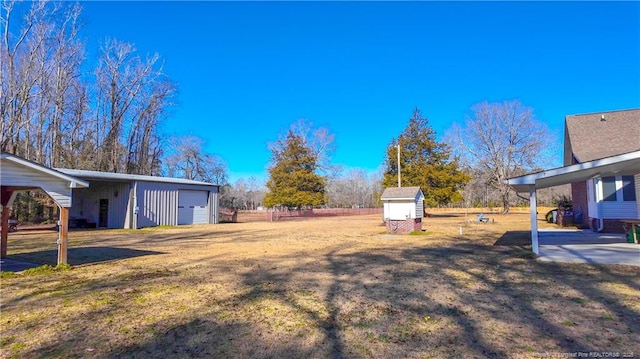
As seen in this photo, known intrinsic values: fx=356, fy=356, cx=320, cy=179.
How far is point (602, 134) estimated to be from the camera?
53.9 feet

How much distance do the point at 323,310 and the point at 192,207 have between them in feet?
72.7

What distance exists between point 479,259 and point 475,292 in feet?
11.1

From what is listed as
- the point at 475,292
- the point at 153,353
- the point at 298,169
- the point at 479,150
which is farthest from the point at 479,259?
the point at 479,150

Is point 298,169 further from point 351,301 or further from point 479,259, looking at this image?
point 351,301

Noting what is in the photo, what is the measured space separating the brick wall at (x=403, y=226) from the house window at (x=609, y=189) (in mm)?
7184

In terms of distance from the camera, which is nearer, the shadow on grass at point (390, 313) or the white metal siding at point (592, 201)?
the shadow on grass at point (390, 313)

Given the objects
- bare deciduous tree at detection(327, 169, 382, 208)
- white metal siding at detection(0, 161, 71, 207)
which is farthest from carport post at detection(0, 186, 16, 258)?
bare deciduous tree at detection(327, 169, 382, 208)

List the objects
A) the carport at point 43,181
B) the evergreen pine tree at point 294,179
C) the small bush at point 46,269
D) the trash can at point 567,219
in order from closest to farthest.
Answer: the carport at point 43,181, the small bush at point 46,269, the trash can at point 567,219, the evergreen pine tree at point 294,179

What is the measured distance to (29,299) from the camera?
5.36 m

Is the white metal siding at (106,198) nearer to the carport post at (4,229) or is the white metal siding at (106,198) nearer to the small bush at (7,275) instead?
the carport post at (4,229)

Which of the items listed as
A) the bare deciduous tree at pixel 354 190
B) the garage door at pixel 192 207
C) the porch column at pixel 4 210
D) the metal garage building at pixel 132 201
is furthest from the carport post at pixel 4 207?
the bare deciduous tree at pixel 354 190

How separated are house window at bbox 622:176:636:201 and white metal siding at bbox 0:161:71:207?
17.8m

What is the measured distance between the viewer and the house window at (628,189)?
43.2ft

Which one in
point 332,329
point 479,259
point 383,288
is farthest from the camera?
point 479,259
